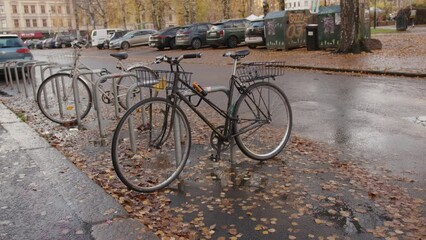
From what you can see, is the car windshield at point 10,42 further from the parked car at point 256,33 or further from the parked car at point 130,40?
the parked car at point 130,40

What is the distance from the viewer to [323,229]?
3.42 meters

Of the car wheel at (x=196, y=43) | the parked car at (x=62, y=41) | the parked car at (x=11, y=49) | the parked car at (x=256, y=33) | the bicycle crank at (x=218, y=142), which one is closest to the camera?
the bicycle crank at (x=218, y=142)

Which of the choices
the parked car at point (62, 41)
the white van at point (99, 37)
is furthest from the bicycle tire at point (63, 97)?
the parked car at point (62, 41)

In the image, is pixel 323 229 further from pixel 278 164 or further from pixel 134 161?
pixel 134 161

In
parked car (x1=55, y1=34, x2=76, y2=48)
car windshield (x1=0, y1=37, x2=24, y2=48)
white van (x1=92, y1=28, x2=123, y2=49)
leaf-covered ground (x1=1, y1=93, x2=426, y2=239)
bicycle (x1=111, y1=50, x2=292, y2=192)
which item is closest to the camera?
leaf-covered ground (x1=1, y1=93, x2=426, y2=239)

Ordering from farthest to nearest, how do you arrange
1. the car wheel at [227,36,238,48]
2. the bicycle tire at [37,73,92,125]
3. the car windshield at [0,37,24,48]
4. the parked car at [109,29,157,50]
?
the parked car at [109,29,157,50] → the car wheel at [227,36,238,48] → the car windshield at [0,37,24,48] → the bicycle tire at [37,73,92,125]

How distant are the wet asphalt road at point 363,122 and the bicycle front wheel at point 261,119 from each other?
75 cm

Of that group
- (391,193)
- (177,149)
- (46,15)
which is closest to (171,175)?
(177,149)

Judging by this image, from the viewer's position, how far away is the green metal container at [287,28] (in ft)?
67.9

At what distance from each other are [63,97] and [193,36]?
70.2ft

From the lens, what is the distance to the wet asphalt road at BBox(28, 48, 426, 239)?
4541 millimetres

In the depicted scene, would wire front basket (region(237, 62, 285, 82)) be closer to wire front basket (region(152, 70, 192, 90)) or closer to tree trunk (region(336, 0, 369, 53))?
wire front basket (region(152, 70, 192, 90))

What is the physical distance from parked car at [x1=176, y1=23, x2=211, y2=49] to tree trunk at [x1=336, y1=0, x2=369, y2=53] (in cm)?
1325

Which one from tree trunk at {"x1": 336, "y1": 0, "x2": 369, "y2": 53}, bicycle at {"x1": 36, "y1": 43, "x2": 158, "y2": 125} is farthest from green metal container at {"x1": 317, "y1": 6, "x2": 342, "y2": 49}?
bicycle at {"x1": 36, "y1": 43, "x2": 158, "y2": 125}
